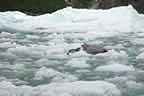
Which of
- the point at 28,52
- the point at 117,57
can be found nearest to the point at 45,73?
the point at 117,57

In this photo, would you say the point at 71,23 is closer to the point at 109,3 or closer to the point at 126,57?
the point at 109,3

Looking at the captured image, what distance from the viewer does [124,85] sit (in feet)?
13.1

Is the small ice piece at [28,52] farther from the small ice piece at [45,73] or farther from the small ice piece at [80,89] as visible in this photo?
the small ice piece at [80,89]

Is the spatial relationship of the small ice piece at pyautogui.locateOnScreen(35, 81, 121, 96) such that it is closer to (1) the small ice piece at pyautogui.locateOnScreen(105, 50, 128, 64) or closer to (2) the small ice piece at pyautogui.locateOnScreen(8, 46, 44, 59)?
(1) the small ice piece at pyautogui.locateOnScreen(105, 50, 128, 64)

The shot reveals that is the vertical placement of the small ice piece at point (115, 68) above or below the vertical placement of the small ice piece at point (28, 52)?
above

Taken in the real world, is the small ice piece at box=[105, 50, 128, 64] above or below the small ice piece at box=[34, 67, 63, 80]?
below

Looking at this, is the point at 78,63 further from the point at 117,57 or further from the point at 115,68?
the point at 117,57

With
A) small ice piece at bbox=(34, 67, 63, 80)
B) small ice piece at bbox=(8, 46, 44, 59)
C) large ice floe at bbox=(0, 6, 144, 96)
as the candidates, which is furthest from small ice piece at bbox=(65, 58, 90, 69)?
small ice piece at bbox=(8, 46, 44, 59)

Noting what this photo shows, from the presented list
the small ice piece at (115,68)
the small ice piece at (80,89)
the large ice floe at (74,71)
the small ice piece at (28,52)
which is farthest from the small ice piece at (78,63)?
the small ice piece at (80,89)

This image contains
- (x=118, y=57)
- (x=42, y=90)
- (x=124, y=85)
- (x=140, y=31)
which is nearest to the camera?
(x=42, y=90)

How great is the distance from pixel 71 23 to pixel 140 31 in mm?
2716

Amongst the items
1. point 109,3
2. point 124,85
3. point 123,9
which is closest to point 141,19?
point 123,9

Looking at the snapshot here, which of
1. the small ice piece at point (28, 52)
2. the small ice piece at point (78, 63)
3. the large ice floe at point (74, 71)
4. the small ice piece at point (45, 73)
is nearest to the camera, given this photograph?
the large ice floe at point (74, 71)

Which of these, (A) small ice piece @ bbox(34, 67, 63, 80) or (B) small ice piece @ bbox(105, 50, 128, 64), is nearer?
(A) small ice piece @ bbox(34, 67, 63, 80)
